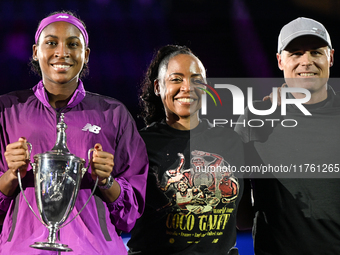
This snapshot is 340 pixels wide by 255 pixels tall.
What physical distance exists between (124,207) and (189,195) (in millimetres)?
359

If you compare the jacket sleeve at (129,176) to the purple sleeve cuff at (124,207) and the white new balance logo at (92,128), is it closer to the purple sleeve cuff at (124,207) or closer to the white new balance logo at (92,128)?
the purple sleeve cuff at (124,207)

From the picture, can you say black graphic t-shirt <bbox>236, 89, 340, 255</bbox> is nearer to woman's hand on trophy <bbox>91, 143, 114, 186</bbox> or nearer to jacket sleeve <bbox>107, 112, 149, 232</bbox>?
jacket sleeve <bbox>107, 112, 149, 232</bbox>

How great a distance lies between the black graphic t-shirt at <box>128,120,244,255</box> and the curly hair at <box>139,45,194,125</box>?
22cm

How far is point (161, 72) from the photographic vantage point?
85.1 inches

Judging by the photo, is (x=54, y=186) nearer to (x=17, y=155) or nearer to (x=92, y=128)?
(x=17, y=155)

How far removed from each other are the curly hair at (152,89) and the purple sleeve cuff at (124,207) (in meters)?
0.59

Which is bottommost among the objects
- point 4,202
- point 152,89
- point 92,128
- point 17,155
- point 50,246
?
point 50,246

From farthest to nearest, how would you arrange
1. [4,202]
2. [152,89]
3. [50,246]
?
[152,89] < [4,202] < [50,246]

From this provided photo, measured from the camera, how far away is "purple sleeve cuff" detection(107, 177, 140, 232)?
169 cm

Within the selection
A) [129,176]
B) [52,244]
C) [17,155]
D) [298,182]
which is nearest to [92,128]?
[129,176]

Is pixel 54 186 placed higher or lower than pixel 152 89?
lower

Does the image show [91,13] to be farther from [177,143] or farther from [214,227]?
[214,227]

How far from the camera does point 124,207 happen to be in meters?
1.72

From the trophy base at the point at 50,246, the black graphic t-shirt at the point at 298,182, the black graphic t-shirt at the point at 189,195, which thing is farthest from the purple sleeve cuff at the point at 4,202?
the black graphic t-shirt at the point at 298,182
